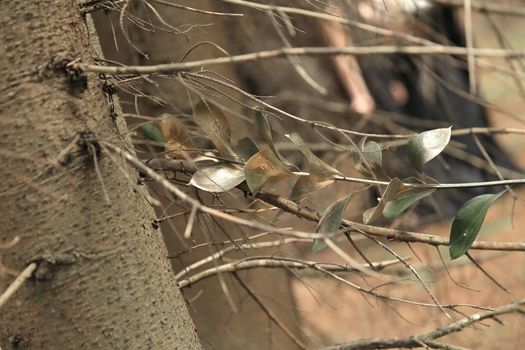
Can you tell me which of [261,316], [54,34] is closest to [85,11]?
[54,34]

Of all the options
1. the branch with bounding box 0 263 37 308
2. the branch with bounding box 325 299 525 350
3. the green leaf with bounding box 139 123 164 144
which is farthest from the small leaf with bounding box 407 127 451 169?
the branch with bounding box 0 263 37 308

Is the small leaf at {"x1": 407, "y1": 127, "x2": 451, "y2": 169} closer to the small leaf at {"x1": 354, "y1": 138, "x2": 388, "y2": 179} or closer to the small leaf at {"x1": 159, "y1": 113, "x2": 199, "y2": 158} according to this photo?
the small leaf at {"x1": 354, "y1": 138, "x2": 388, "y2": 179}

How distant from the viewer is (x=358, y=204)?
3.74 metres

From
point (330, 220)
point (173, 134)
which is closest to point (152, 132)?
point (173, 134)

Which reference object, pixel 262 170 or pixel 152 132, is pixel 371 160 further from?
pixel 152 132

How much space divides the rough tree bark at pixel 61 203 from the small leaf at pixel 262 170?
0.15 meters

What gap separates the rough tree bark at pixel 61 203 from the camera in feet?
2.99

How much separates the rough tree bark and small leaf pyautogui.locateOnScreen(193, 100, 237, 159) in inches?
5.4

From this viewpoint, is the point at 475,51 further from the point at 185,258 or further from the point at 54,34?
the point at 185,258

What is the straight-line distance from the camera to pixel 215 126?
1103mm

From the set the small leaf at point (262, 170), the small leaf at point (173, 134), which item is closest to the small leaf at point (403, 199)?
the small leaf at point (262, 170)

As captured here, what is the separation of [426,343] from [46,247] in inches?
19.3

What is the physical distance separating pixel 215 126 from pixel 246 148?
0.22 feet

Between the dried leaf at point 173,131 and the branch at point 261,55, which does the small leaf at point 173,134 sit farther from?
the branch at point 261,55
